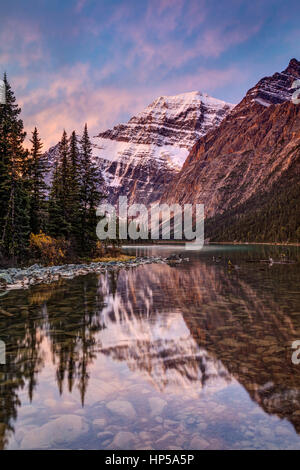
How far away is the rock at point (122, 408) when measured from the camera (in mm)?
6242

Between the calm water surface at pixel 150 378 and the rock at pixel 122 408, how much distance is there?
0.8 inches

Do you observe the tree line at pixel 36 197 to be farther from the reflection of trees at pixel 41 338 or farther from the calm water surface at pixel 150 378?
the calm water surface at pixel 150 378

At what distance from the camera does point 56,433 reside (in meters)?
5.68

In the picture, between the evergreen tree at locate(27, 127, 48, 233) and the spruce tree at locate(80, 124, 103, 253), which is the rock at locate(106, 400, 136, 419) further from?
the spruce tree at locate(80, 124, 103, 253)

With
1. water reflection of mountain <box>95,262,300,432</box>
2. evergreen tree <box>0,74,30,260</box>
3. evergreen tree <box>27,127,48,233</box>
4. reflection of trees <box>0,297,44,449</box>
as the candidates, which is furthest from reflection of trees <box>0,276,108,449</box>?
evergreen tree <box>27,127,48,233</box>

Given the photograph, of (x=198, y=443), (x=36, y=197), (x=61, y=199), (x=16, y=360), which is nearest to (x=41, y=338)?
(x=16, y=360)

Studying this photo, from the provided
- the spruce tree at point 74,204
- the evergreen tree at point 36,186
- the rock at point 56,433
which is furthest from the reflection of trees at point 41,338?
the spruce tree at point 74,204

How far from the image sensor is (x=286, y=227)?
142 metres

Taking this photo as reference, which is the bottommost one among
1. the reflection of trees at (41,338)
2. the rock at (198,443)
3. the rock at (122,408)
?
the reflection of trees at (41,338)

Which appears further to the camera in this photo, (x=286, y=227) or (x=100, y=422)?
(x=286, y=227)

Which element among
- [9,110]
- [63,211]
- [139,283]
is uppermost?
[9,110]

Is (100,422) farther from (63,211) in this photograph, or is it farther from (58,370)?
(63,211)
